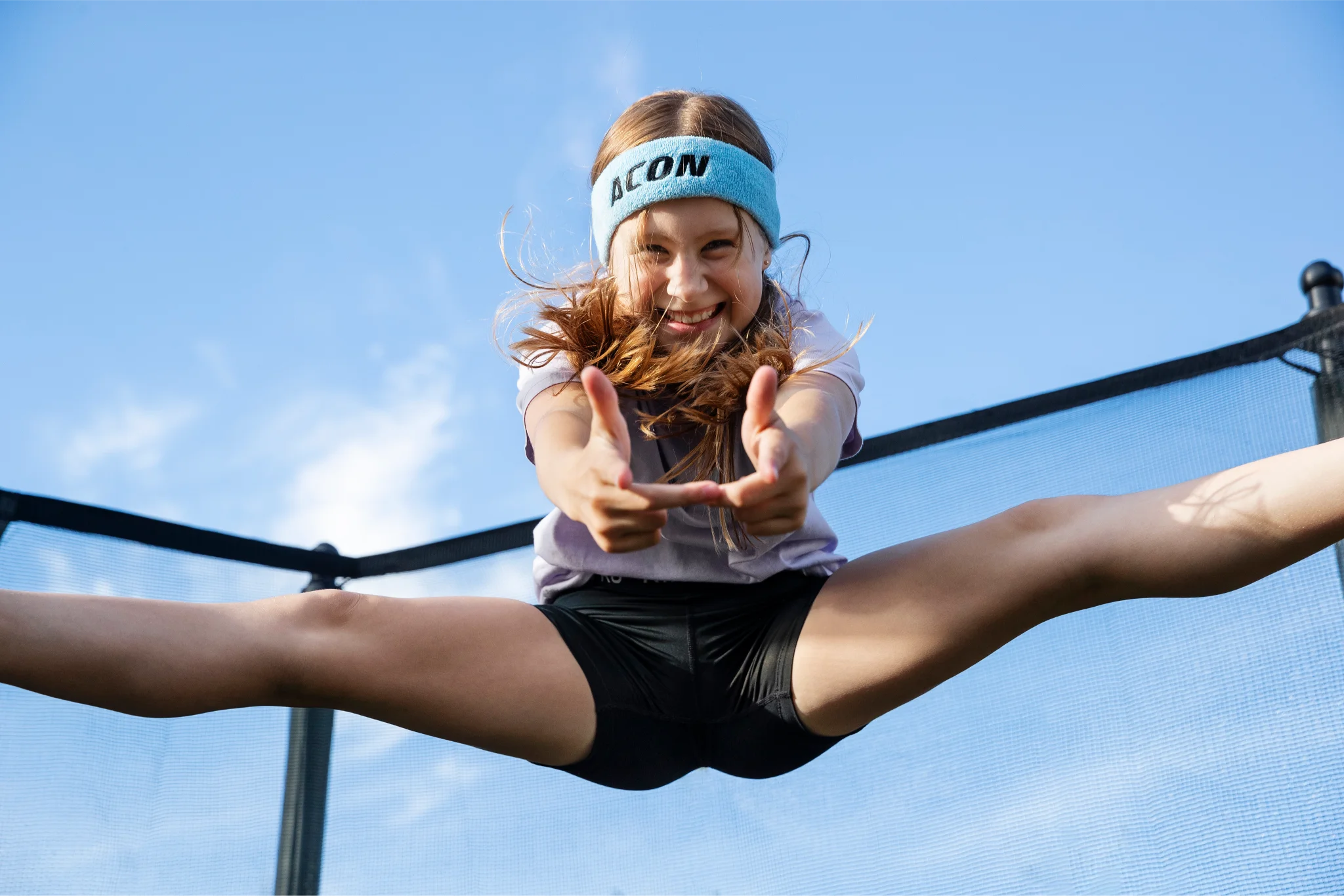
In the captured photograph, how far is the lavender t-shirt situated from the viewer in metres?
1.20

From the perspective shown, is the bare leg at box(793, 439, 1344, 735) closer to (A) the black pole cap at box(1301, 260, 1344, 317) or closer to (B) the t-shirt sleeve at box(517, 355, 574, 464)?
(B) the t-shirt sleeve at box(517, 355, 574, 464)

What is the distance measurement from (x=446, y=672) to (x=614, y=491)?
0.30 m

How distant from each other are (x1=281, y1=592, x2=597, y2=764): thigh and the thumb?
256mm

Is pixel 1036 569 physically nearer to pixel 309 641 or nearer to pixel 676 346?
pixel 676 346

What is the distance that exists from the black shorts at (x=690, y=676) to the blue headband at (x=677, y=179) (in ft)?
1.35

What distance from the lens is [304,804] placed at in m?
1.95

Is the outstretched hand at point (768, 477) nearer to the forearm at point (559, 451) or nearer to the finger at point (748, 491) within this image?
the finger at point (748, 491)

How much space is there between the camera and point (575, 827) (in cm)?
185

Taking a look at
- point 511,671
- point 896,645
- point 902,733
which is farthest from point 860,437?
point 902,733

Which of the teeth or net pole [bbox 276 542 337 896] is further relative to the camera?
net pole [bbox 276 542 337 896]

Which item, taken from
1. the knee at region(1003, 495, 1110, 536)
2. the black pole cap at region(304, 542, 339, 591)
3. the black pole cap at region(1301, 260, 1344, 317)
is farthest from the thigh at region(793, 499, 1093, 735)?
the black pole cap at region(304, 542, 339, 591)

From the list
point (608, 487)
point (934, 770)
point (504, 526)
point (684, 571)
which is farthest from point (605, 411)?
point (504, 526)

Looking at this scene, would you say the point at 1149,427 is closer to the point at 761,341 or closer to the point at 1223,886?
the point at 1223,886

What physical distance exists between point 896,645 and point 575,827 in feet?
3.24
